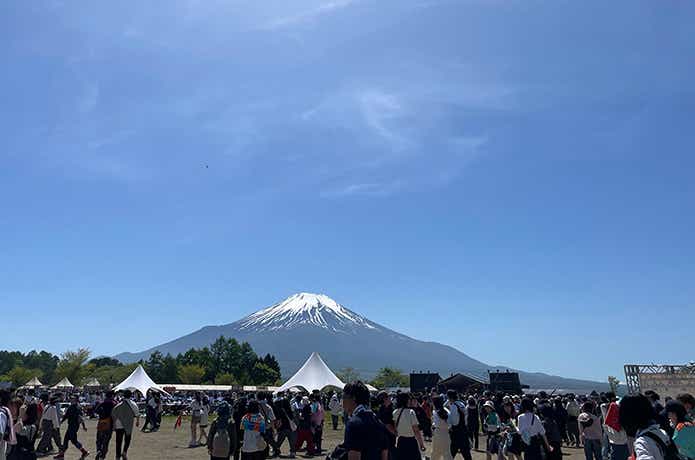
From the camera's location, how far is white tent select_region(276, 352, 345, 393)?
34.9 metres

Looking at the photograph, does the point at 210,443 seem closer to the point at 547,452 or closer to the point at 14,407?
the point at 14,407

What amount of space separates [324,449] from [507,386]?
28.4 metres

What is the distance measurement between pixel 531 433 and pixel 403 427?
2169mm

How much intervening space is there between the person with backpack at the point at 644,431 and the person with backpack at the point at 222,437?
672 centimetres

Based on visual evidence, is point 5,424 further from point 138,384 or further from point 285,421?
point 138,384

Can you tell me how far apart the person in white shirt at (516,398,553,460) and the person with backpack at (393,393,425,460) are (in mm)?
1764

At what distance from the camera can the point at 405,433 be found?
8.55 meters

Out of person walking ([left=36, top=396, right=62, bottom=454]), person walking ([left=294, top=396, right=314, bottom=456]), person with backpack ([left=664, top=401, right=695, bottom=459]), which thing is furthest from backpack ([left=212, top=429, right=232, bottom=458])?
person walking ([left=36, top=396, right=62, bottom=454])

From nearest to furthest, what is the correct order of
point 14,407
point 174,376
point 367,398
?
point 367,398
point 14,407
point 174,376

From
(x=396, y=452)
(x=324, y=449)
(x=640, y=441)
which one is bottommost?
(x=324, y=449)

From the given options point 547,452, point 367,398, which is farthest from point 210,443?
point 547,452

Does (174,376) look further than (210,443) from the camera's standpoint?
Yes

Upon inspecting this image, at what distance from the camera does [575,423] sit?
19.0 m

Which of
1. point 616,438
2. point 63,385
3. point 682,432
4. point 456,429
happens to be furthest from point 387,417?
point 63,385
